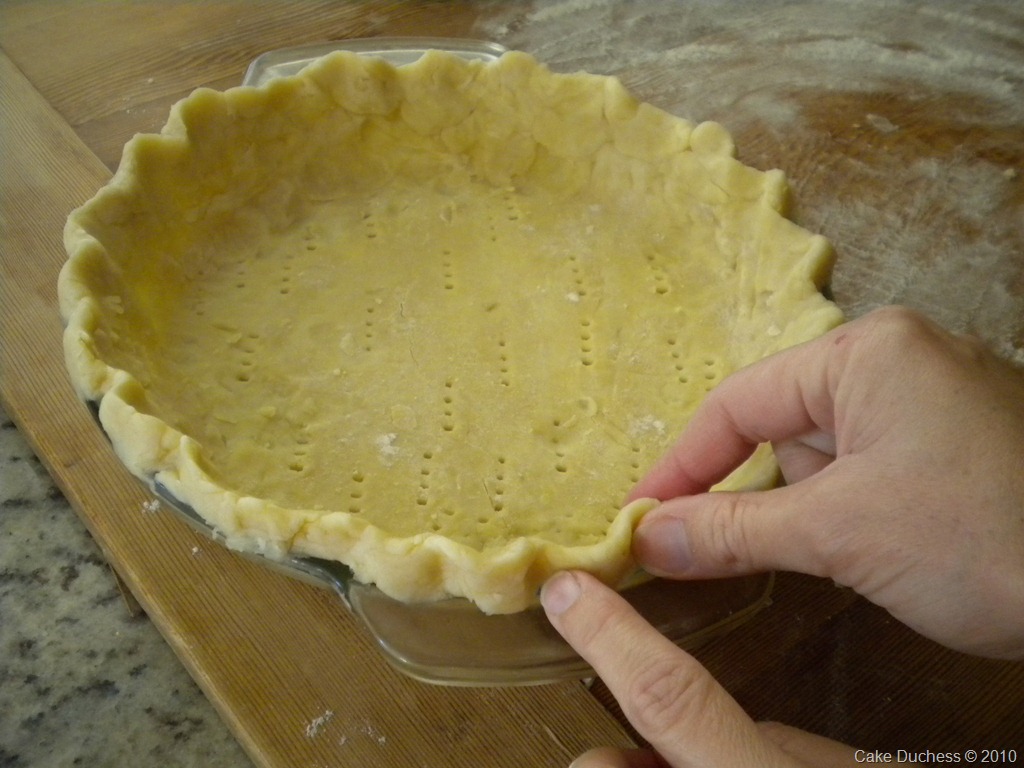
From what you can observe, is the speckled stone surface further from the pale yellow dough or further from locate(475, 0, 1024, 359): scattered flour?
locate(475, 0, 1024, 359): scattered flour

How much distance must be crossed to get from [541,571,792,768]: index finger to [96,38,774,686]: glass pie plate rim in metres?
0.11

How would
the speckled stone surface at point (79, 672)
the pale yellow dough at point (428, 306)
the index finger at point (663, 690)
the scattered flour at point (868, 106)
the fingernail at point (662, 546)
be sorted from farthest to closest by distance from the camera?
the scattered flour at point (868, 106)
the speckled stone surface at point (79, 672)
the pale yellow dough at point (428, 306)
the fingernail at point (662, 546)
the index finger at point (663, 690)

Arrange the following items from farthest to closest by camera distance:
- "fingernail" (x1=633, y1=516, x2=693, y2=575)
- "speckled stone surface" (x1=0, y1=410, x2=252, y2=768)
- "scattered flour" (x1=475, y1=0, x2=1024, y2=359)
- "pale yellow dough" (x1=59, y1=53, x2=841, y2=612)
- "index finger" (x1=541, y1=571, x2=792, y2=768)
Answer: "scattered flour" (x1=475, y1=0, x2=1024, y2=359) → "speckled stone surface" (x1=0, y1=410, x2=252, y2=768) → "pale yellow dough" (x1=59, y1=53, x2=841, y2=612) → "fingernail" (x1=633, y1=516, x2=693, y2=575) → "index finger" (x1=541, y1=571, x2=792, y2=768)

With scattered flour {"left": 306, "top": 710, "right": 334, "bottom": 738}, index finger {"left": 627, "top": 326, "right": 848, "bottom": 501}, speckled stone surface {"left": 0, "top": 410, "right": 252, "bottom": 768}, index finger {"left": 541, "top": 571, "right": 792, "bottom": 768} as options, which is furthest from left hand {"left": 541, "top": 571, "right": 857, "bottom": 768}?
speckled stone surface {"left": 0, "top": 410, "right": 252, "bottom": 768}

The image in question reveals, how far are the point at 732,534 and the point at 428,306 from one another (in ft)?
2.17

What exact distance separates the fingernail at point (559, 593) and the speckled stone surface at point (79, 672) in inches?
23.4

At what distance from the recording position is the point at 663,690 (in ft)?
2.43

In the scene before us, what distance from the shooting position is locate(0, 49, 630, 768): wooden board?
0.99 meters

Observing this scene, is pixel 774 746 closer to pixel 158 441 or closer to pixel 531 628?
pixel 531 628

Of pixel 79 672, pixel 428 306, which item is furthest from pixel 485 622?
pixel 79 672

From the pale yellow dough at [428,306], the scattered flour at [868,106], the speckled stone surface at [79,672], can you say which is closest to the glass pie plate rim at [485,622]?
the pale yellow dough at [428,306]

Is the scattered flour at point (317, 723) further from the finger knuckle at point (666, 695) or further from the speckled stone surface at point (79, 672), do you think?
the finger knuckle at point (666, 695)

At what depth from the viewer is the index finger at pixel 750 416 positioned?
87 centimetres

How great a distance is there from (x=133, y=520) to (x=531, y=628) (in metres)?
0.59
